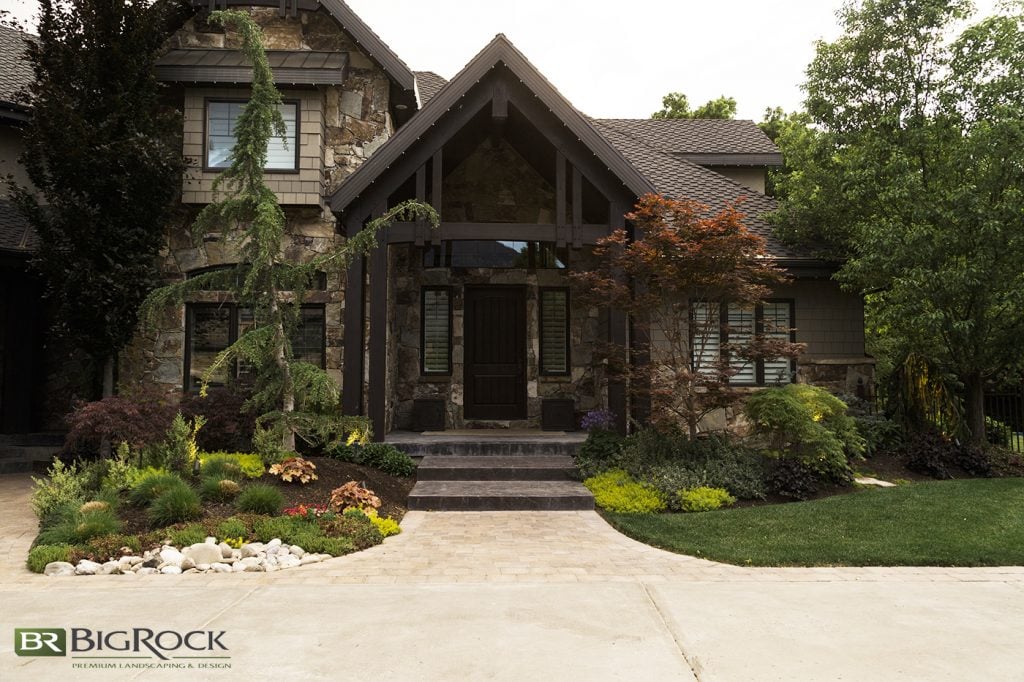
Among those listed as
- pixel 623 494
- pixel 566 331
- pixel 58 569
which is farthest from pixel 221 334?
pixel 623 494

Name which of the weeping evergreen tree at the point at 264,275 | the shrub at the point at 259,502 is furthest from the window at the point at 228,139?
the shrub at the point at 259,502

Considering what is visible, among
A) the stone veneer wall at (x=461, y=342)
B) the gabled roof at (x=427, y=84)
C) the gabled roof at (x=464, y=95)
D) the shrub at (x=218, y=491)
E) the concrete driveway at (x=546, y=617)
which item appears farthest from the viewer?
the gabled roof at (x=427, y=84)

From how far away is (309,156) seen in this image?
37.6 feet

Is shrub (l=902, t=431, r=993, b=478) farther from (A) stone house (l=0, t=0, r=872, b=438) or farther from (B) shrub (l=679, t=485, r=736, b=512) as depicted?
(B) shrub (l=679, t=485, r=736, b=512)

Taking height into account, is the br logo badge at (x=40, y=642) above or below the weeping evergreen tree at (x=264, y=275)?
below

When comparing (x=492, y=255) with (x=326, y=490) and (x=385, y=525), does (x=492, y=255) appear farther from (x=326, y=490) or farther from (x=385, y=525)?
(x=385, y=525)

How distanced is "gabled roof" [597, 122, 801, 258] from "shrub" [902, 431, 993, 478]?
3.68m

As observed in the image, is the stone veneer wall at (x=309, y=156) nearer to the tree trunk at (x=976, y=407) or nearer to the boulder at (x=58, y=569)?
the boulder at (x=58, y=569)

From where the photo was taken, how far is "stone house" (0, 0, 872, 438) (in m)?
11.3

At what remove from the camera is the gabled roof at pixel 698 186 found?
1242cm

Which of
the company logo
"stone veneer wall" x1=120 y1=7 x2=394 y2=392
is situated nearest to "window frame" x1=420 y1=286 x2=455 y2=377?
"stone veneer wall" x1=120 y1=7 x2=394 y2=392

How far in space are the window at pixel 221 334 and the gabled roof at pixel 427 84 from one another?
5.72 m

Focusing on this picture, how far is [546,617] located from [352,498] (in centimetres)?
366

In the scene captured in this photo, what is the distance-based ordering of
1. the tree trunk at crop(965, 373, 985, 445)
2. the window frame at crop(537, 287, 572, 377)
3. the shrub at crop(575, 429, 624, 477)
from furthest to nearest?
the window frame at crop(537, 287, 572, 377) < the tree trunk at crop(965, 373, 985, 445) < the shrub at crop(575, 429, 624, 477)
